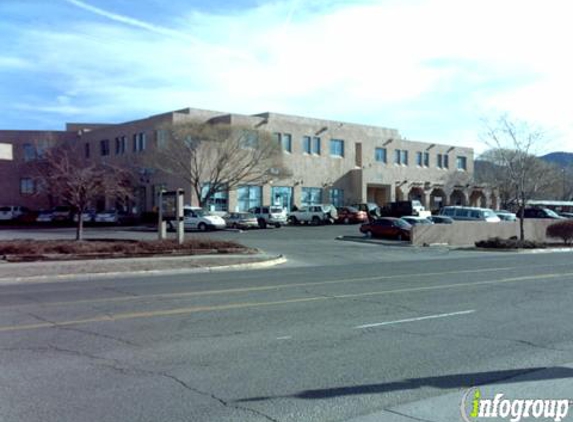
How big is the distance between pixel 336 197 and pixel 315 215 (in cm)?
1592

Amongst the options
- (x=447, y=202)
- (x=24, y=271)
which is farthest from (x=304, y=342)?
(x=447, y=202)

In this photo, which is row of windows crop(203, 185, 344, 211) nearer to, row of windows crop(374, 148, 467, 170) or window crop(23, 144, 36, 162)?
row of windows crop(374, 148, 467, 170)

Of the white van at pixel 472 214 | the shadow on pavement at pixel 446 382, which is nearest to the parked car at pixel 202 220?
the white van at pixel 472 214

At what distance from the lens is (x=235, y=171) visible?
55719 millimetres

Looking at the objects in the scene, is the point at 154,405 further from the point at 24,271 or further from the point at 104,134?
the point at 104,134

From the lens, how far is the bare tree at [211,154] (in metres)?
54.1

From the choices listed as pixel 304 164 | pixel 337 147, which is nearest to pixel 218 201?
pixel 304 164

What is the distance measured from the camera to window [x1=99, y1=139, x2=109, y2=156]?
2640 inches

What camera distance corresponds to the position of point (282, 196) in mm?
64688

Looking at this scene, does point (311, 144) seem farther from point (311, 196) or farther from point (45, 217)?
point (45, 217)

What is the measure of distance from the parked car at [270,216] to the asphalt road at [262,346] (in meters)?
34.6

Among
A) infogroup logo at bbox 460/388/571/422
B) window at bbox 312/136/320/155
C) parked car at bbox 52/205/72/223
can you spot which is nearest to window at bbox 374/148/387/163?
window at bbox 312/136/320/155

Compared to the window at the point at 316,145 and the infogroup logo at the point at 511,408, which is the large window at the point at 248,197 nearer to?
the window at the point at 316,145

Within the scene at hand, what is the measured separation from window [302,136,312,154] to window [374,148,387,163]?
11.0 meters
